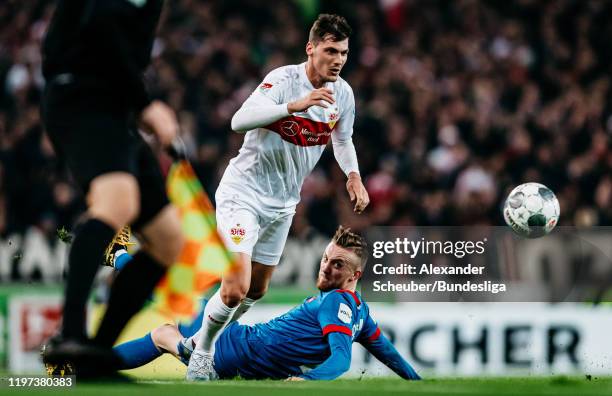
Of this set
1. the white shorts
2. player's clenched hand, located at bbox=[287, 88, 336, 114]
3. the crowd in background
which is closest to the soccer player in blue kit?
the white shorts

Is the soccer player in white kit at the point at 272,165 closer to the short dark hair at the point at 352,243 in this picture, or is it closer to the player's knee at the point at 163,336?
the short dark hair at the point at 352,243

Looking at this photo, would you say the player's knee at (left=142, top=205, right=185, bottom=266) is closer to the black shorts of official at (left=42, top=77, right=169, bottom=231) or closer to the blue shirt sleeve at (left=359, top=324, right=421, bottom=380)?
the black shorts of official at (left=42, top=77, right=169, bottom=231)

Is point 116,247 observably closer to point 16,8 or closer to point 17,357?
point 17,357

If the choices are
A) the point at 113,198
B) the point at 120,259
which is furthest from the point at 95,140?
the point at 120,259

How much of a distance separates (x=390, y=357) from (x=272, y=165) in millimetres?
1414

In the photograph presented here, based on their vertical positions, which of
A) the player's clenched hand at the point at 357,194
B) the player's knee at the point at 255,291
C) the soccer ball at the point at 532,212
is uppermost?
the soccer ball at the point at 532,212

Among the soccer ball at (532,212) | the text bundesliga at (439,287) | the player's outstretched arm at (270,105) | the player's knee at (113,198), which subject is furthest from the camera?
the text bundesliga at (439,287)

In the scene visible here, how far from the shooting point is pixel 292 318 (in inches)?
267

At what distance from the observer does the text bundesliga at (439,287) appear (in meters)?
8.41

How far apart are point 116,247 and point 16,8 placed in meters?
10.7

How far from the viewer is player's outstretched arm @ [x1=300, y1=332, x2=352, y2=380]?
6.07 meters

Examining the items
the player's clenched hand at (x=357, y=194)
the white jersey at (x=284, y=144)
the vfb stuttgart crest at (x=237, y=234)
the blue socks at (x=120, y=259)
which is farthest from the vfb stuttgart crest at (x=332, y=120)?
the blue socks at (x=120, y=259)

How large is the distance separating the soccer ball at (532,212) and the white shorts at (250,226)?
207cm

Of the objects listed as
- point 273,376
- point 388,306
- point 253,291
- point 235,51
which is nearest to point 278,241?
point 253,291
